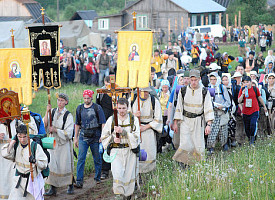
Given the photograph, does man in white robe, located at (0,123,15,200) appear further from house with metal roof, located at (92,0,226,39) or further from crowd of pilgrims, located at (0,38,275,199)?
house with metal roof, located at (92,0,226,39)

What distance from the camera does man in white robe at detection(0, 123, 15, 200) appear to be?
8.52 m

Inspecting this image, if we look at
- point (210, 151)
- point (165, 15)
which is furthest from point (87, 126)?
point (165, 15)

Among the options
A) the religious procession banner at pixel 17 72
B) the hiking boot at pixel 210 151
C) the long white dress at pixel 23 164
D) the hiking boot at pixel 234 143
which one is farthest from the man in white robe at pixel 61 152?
the hiking boot at pixel 234 143

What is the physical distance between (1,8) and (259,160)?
53.6 meters

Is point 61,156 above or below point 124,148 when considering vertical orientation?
below

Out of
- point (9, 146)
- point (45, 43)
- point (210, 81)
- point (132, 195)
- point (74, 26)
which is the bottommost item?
point (132, 195)

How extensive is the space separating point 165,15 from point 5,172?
159 ft

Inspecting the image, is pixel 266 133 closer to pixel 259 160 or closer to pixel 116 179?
pixel 259 160

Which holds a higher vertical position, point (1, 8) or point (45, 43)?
point (1, 8)

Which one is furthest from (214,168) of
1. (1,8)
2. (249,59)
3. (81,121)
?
(1,8)

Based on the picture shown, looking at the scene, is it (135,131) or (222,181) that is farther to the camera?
(135,131)

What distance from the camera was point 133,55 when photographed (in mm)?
9672

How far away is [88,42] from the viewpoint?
40062 mm

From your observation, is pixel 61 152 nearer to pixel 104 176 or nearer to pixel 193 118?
pixel 104 176
